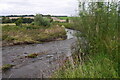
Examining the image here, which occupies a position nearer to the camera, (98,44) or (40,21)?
(98,44)

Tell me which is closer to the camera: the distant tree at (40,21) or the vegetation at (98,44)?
the vegetation at (98,44)

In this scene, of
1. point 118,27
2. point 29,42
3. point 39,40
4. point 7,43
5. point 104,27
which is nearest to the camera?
point 118,27

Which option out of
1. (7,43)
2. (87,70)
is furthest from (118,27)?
(7,43)

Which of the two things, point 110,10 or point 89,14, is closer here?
point 110,10

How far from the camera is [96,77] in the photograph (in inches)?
182

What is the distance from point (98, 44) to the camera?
6285mm

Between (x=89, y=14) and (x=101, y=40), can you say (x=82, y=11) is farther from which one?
(x=101, y=40)

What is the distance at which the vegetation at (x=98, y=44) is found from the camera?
487 cm

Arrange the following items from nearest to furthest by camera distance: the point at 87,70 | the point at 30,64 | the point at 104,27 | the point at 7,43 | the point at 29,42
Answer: the point at 87,70
the point at 104,27
the point at 30,64
the point at 7,43
the point at 29,42

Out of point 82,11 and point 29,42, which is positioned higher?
point 82,11

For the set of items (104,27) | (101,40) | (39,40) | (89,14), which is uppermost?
(89,14)

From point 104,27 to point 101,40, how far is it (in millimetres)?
673

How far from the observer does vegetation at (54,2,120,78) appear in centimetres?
487

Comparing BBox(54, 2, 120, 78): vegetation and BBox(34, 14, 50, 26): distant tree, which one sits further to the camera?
BBox(34, 14, 50, 26): distant tree
